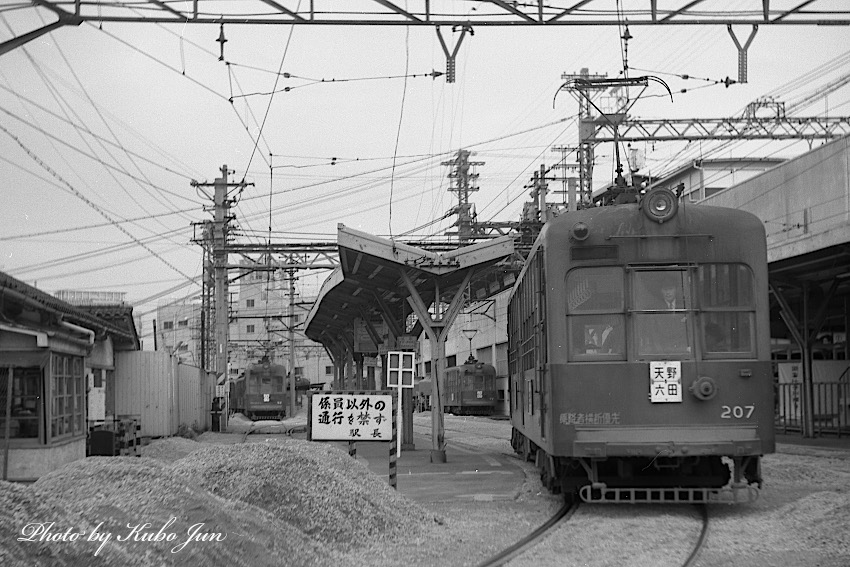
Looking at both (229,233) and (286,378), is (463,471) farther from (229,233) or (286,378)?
(286,378)

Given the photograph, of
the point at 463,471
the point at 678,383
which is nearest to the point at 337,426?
the point at 678,383

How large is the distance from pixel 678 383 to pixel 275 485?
171 inches

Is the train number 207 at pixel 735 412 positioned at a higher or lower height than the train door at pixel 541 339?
lower

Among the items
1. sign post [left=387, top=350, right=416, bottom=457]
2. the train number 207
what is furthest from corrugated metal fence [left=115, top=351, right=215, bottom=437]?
the train number 207

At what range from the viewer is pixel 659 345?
10.9 m

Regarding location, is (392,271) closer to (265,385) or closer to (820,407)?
(820,407)

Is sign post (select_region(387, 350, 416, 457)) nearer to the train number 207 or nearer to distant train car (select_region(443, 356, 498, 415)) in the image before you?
the train number 207

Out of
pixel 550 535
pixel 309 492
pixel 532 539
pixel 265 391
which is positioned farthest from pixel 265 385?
pixel 532 539

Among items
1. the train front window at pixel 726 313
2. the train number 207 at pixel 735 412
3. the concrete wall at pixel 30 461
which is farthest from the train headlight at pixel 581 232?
the concrete wall at pixel 30 461

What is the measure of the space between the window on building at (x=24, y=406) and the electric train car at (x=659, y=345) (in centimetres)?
830

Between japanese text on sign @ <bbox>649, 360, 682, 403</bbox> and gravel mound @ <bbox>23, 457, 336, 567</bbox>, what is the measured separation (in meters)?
3.99

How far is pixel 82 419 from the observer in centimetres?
1819

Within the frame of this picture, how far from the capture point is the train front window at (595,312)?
1098 cm

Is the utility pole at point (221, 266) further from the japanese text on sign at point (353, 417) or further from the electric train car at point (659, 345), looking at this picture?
the electric train car at point (659, 345)
